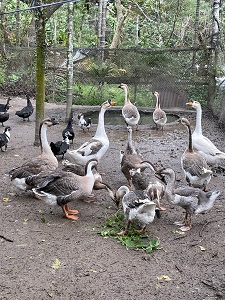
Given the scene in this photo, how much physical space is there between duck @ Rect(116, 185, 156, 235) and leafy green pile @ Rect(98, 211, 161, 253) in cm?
9

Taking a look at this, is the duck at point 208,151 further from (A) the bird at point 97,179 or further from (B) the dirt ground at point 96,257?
(A) the bird at point 97,179

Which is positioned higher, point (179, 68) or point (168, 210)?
point (179, 68)

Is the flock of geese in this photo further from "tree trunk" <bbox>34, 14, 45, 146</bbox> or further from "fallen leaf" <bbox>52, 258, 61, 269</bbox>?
"tree trunk" <bbox>34, 14, 45, 146</bbox>

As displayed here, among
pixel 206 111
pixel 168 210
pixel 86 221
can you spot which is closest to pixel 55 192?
pixel 86 221

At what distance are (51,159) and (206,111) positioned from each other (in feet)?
35.0

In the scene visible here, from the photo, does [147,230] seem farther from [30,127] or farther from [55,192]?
[30,127]

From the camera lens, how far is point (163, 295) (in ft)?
15.5

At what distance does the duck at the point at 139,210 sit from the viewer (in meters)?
5.76

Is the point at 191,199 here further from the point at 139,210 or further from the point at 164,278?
the point at 164,278

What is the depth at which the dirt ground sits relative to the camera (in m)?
4.77

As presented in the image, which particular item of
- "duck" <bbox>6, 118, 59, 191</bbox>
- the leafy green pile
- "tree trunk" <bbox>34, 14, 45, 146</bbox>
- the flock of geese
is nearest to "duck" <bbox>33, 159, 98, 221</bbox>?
the flock of geese

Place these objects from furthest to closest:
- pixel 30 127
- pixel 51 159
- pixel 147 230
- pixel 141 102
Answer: pixel 141 102
pixel 30 127
pixel 51 159
pixel 147 230

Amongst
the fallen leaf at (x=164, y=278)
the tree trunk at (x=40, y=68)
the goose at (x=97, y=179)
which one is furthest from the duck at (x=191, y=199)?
the tree trunk at (x=40, y=68)

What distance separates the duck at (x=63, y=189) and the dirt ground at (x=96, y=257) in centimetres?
35
